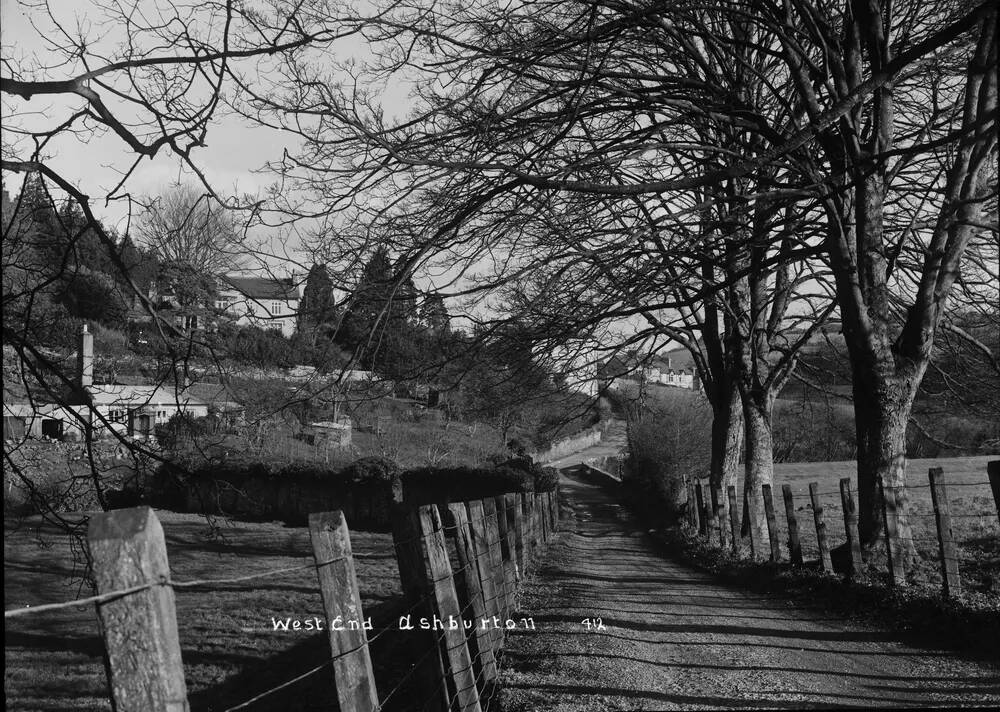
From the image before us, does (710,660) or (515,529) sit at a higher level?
(515,529)

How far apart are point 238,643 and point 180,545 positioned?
12876mm

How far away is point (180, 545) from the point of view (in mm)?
22609

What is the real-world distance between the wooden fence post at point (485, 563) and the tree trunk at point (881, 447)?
5.04 meters

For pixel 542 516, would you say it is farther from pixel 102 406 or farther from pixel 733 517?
pixel 102 406

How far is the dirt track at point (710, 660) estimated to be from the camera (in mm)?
5770

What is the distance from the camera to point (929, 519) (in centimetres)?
1684

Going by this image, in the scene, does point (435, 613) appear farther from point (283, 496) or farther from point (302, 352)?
point (283, 496)

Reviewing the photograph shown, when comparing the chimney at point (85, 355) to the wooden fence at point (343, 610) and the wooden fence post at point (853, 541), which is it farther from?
the wooden fence post at point (853, 541)

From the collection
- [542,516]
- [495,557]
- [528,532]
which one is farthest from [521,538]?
[542,516]

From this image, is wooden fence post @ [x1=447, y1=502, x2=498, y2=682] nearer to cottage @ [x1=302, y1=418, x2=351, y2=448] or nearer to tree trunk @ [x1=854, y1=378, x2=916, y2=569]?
tree trunk @ [x1=854, y1=378, x2=916, y2=569]

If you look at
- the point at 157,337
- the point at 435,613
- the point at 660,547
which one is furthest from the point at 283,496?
the point at 435,613

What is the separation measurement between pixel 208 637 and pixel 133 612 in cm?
1040

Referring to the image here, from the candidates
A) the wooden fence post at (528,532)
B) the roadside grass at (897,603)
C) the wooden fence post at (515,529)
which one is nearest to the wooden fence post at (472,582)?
the wooden fence post at (515,529)

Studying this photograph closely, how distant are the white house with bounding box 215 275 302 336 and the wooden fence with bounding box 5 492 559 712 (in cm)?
225
